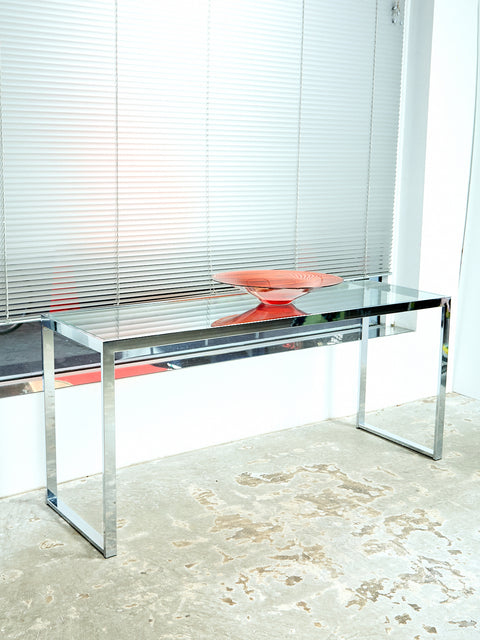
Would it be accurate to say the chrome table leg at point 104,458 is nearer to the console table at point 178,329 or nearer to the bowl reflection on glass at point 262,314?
the console table at point 178,329

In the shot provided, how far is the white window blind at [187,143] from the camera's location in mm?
2654

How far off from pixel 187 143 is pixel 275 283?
2.21 ft

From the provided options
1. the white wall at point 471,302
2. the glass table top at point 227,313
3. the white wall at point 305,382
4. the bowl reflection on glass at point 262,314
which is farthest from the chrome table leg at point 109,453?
the white wall at point 471,302

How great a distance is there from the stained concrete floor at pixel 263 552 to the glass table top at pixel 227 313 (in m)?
0.64

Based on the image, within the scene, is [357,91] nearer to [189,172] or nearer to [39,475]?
[189,172]

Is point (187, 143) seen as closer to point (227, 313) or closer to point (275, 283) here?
point (275, 283)

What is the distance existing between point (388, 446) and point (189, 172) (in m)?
1.39

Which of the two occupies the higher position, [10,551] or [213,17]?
[213,17]

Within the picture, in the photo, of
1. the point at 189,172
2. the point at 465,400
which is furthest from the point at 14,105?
the point at 465,400

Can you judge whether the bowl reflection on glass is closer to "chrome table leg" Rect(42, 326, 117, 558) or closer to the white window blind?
"chrome table leg" Rect(42, 326, 117, 558)

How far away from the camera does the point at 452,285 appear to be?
3893mm

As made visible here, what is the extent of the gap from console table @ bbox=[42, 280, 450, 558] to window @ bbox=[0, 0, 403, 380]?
12.0 inches

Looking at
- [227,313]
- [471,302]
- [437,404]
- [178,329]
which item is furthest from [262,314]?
[471,302]

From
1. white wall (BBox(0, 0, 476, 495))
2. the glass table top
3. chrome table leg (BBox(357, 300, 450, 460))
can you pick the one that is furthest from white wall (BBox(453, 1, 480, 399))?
the glass table top
